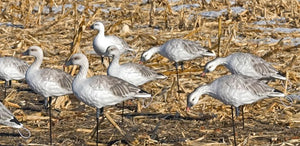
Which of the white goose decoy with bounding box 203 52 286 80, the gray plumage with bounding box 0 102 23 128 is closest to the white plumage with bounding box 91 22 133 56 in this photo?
the white goose decoy with bounding box 203 52 286 80

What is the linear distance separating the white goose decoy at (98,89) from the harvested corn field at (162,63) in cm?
35

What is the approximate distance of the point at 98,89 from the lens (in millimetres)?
11117

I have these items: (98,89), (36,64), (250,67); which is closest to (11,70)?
(36,64)

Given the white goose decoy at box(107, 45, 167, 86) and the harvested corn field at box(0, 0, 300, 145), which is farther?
the white goose decoy at box(107, 45, 167, 86)

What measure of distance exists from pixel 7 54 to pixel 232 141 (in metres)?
8.73

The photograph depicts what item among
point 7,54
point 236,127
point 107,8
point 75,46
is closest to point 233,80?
point 236,127

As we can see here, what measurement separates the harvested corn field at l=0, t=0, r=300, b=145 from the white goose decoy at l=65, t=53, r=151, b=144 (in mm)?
351

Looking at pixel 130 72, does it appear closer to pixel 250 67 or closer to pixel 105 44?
pixel 250 67

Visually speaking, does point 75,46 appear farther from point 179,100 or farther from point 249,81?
point 249,81

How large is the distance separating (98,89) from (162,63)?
6179 millimetres

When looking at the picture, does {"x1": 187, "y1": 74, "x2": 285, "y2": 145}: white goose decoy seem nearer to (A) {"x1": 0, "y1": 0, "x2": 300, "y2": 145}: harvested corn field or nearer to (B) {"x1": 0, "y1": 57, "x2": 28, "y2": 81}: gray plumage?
(A) {"x1": 0, "y1": 0, "x2": 300, "y2": 145}: harvested corn field

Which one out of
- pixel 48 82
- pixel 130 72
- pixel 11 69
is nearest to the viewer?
pixel 48 82

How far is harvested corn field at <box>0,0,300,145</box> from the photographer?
11.8 metres

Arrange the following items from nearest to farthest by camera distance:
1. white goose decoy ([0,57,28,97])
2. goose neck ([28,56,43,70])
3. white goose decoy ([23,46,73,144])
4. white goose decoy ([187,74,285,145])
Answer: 1. white goose decoy ([187,74,285,145])
2. white goose decoy ([23,46,73,144])
3. goose neck ([28,56,43,70])
4. white goose decoy ([0,57,28,97])
